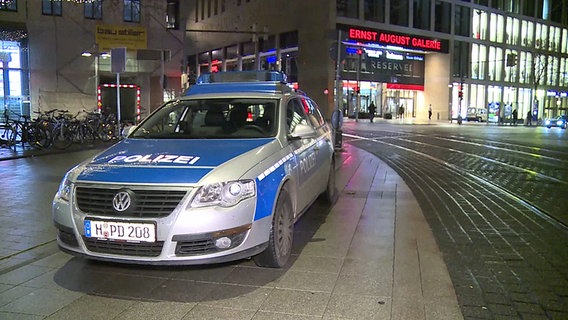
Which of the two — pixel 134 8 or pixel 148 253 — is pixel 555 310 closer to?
pixel 148 253

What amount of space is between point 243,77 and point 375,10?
41.3 meters

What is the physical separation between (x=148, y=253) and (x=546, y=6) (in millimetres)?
74706

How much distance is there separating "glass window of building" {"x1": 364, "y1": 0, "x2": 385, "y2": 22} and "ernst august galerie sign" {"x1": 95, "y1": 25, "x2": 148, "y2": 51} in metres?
26.3

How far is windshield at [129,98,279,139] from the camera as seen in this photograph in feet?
17.7

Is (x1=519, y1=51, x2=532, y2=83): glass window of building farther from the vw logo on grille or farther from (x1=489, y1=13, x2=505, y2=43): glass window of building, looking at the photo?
the vw logo on grille

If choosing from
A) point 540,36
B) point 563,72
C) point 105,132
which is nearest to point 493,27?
point 540,36

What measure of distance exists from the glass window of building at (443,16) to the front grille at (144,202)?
51.9 m

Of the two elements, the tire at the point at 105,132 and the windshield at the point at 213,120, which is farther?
the tire at the point at 105,132

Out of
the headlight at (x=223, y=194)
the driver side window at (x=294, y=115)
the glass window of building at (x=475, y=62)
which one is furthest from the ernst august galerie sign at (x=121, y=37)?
the glass window of building at (x=475, y=62)

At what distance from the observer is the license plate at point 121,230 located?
158 inches

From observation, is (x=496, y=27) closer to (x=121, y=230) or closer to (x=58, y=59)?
(x=58, y=59)

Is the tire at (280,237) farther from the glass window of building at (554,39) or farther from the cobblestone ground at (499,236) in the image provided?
the glass window of building at (554,39)

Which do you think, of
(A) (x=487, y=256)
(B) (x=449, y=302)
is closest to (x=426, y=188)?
(A) (x=487, y=256)

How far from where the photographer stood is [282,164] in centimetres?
487
